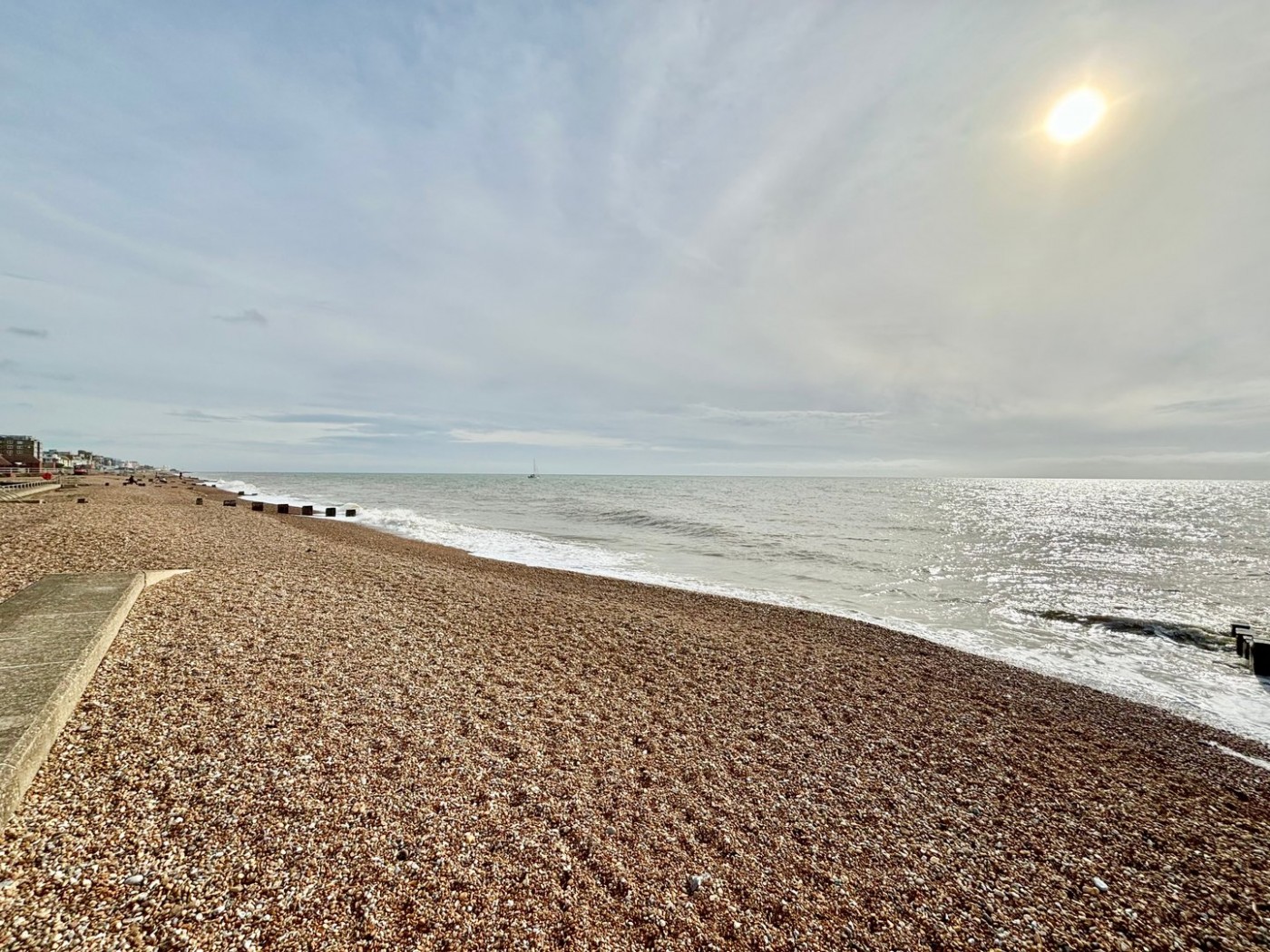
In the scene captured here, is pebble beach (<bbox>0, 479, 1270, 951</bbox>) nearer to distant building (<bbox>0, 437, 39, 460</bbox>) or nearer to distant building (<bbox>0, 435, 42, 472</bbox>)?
distant building (<bbox>0, 435, 42, 472</bbox>)

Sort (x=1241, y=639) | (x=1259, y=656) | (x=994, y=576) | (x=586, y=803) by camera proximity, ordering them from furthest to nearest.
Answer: (x=994, y=576), (x=1241, y=639), (x=1259, y=656), (x=586, y=803)

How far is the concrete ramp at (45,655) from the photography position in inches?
140

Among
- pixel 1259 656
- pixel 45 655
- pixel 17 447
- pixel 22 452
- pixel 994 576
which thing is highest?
pixel 17 447

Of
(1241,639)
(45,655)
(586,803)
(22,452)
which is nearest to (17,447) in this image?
(22,452)

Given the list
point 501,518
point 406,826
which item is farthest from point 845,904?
point 501,518

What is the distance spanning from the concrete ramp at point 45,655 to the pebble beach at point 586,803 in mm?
229

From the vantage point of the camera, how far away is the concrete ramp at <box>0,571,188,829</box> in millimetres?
3545

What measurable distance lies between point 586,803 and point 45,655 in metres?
5.18

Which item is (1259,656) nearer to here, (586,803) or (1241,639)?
(1241,639)

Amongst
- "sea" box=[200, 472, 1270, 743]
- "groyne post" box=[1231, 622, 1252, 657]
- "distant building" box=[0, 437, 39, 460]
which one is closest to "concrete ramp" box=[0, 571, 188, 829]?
"sea" box=[200, 472, 1270, 743]

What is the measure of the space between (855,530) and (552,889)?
3349 cm

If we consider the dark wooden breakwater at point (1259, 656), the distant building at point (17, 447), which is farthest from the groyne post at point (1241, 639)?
the distant building at point (17, 447)

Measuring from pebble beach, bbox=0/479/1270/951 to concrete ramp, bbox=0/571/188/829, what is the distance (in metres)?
0.23

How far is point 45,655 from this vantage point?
480 cm
